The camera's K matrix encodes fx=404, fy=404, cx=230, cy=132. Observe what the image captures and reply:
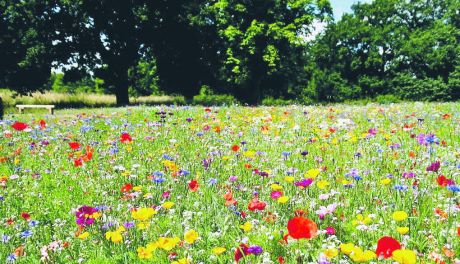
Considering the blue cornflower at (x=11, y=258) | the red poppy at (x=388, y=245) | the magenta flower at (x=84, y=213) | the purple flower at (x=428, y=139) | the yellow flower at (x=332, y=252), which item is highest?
the purple flower at (x=428, y=139)

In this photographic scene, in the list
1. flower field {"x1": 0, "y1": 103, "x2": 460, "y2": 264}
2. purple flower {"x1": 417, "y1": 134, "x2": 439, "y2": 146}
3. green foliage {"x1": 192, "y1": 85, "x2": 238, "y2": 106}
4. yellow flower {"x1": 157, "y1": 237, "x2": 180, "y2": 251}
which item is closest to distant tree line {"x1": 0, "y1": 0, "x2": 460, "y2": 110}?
green foliage {"x1": 192, "y1": 85, "x2": 238, "y2": 106}

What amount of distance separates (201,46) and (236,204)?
34534mm

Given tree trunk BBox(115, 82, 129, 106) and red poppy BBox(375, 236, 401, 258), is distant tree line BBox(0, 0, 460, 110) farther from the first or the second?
red poppy BBox(375, 236, 401, 258)

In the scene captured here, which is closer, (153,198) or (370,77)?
(153,198)

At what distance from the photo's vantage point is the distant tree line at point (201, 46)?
3231cm

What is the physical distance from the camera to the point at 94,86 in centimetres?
9381

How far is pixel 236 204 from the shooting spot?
4117 mm

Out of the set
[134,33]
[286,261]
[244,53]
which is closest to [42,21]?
[134,33]

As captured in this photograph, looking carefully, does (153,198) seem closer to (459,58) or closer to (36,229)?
(36,229)

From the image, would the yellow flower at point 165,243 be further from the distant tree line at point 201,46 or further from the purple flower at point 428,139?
the distant tree line at point 201,46

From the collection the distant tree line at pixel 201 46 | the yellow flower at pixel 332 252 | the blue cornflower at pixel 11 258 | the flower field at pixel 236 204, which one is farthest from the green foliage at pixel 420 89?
the blue cornflower at pixel 11 258

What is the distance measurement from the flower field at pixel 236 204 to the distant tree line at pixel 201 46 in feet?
91.0

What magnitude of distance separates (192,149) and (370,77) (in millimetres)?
56903

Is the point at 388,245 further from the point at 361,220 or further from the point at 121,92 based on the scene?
the point at 121,92
